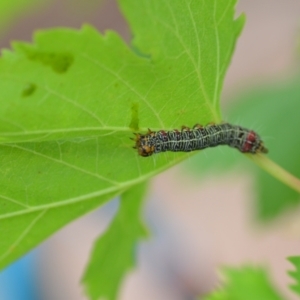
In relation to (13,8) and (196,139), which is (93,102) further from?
(13,8)

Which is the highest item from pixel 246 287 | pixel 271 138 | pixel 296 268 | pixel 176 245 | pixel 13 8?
pixel 13 8

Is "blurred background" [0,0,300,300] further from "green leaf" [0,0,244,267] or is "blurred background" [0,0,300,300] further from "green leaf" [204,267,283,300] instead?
"green leaf" [0,0,244,267]

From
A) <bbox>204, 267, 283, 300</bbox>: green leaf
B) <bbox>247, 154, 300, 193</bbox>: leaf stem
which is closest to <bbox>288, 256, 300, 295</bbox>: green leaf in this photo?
<bbox>247, 154, 300, 193</bbox>: leaf stem

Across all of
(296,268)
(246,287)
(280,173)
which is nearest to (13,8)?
(246,287)

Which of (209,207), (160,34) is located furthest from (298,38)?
(209,207)

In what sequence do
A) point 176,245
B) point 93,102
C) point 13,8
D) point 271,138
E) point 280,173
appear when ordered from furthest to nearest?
point 176,245, point 13,8, point 271,138, point 280,173, point 93,102

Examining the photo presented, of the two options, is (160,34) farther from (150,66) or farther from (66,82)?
(66,82)

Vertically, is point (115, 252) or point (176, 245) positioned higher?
point (176, 245)
